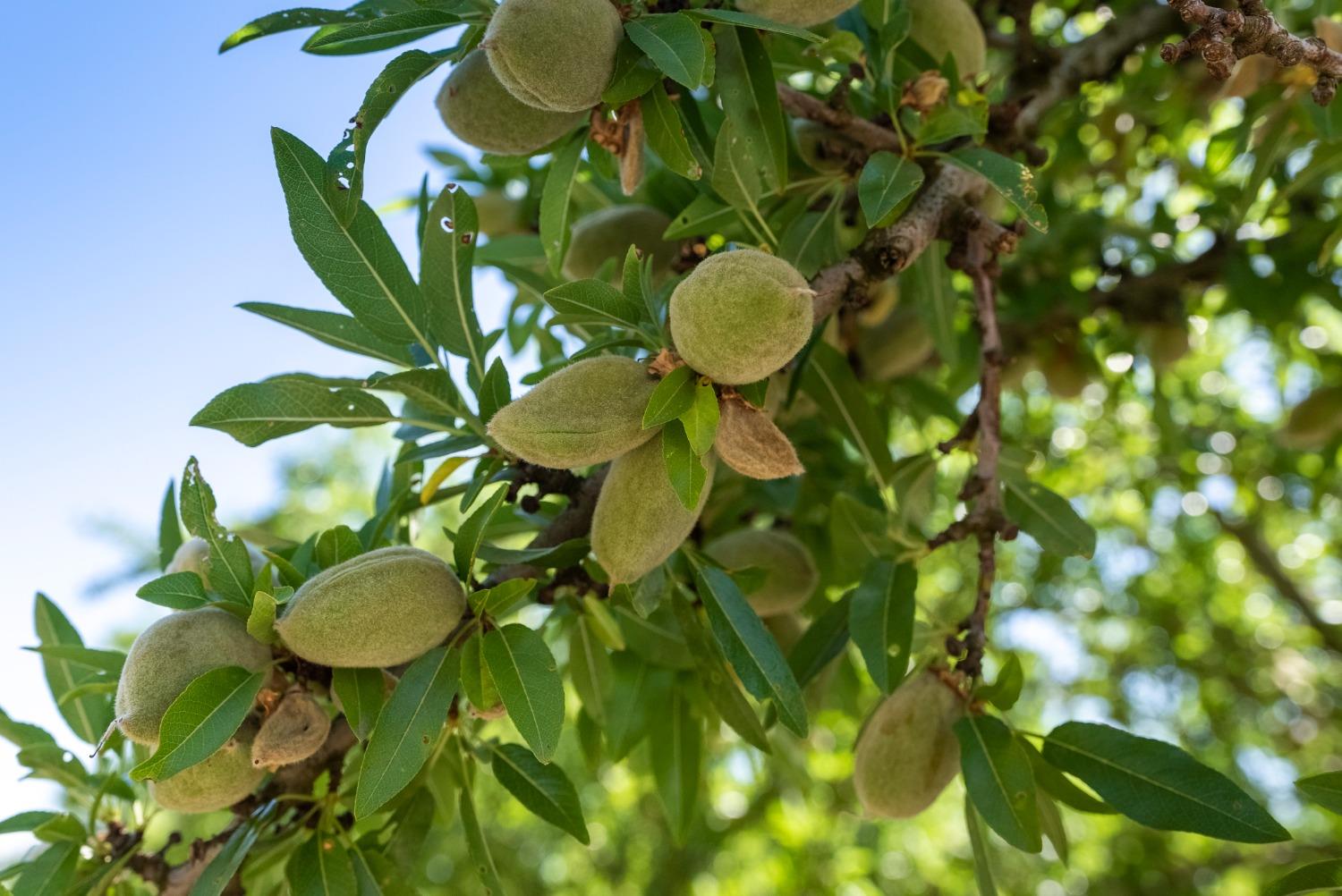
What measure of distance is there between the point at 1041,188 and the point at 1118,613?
9.92 feet

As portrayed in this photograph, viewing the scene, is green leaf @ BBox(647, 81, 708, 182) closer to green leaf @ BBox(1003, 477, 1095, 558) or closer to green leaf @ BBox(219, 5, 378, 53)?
green leaf @ BBox(219, 5, 378, 53)

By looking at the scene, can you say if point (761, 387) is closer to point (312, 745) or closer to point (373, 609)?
point (373, 609)

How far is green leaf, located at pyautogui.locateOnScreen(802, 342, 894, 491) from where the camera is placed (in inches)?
69.7

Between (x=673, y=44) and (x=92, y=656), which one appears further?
(x=92, y=656)

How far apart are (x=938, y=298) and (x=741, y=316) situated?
39.0 inches

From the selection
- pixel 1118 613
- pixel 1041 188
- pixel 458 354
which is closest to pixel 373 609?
pixel 458 354

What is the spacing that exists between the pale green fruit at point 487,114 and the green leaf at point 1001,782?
38.4 inches

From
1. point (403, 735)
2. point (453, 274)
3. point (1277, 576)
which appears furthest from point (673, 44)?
point (1277, 576)

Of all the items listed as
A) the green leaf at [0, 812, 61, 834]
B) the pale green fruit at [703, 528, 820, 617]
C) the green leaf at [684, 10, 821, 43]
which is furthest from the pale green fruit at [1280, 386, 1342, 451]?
the green leaf at [0, 812, 61, 834]

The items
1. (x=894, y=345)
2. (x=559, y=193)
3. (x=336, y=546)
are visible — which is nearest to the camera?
(x=336, y=546)

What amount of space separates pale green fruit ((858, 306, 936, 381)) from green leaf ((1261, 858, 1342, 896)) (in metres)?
1.26

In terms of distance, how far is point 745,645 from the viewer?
4.33 ft

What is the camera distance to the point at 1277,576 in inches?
152

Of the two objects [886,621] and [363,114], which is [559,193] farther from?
[886,621]
